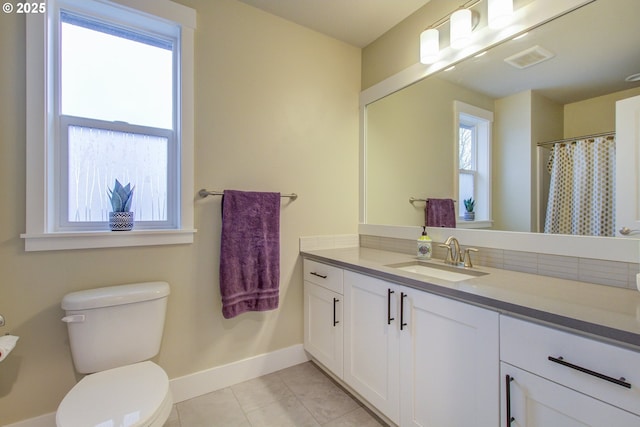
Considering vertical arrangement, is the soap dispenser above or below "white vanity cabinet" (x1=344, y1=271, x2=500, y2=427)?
above

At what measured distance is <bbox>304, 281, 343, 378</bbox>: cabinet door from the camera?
1.72 m

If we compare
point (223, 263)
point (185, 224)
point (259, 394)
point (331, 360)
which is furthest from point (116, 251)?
point (331, 360)

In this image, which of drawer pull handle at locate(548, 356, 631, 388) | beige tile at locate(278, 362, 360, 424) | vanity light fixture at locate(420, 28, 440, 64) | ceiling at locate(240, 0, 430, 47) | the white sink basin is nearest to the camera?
drawer pull handle at locate(548, 356, 631, 388)

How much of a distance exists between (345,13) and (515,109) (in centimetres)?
124

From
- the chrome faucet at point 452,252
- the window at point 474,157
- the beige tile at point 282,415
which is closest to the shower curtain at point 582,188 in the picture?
the window at point 474,157

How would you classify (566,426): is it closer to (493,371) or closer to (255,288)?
(493,371)

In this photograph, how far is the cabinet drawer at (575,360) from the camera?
0.71 metres

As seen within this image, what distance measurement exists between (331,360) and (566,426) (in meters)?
1.19

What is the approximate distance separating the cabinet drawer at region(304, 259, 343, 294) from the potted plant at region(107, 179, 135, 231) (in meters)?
1.10

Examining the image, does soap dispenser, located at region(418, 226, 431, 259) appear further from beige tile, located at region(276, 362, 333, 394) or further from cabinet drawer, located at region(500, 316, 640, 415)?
beige tile, located at region(276, 362, 333, 394)

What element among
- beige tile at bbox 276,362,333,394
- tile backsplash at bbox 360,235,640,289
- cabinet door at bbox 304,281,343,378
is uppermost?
tile backsplash at bbox 360,235,640,289

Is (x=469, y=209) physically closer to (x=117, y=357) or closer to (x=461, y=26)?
(x=461, y=26)

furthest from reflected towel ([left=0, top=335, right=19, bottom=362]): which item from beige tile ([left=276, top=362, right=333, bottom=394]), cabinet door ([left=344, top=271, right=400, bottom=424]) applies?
cabinet door ([left=344, top=271, right=400, bottom=424])

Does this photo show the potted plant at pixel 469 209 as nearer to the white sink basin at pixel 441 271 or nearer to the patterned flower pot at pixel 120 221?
the white sink basin at pixel 441 271
